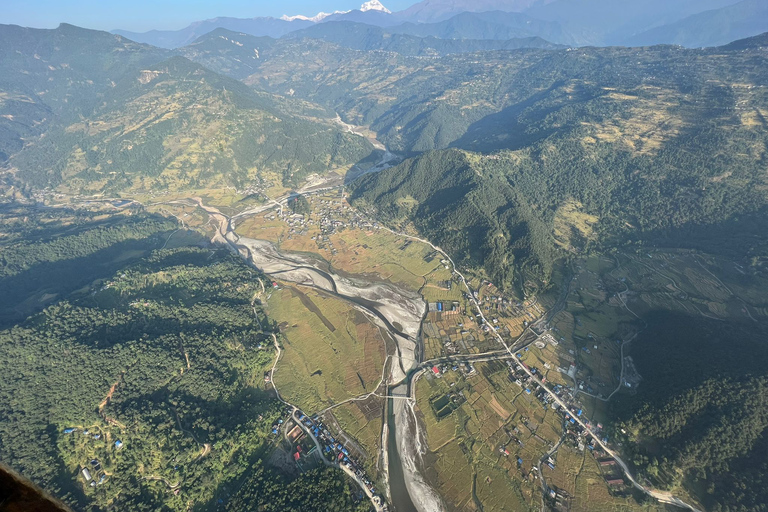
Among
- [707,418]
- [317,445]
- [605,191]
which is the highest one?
[605,191]

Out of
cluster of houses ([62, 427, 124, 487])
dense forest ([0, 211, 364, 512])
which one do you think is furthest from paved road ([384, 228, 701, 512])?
cluster of houses ([62, 427, 124, 487])

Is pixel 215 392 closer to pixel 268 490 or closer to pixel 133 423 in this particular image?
pixel 133 423

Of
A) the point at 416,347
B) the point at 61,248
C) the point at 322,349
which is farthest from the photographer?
the point at 61,248

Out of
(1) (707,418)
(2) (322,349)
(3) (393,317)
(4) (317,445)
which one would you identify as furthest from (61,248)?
(1) (707,418)

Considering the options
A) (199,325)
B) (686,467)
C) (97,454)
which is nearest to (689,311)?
(686,467)

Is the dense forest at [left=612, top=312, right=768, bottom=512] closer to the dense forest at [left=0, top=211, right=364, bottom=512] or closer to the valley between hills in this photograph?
the valley between hills

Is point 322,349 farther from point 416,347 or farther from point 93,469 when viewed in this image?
point 93,469
